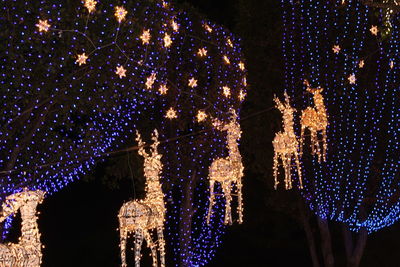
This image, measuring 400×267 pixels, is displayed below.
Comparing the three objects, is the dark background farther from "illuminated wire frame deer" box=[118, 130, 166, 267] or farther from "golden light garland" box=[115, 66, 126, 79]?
"illuminated wire frame deer" box=[118, 130, 166, 267]

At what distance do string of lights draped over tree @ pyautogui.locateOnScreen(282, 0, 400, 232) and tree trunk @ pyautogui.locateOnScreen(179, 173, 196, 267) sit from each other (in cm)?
236

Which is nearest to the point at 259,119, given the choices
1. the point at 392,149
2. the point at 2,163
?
the point at 392,149

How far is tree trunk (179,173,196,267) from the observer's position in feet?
42.8

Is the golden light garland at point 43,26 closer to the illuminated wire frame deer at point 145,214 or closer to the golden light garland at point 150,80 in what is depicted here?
the golden light garland at point 150,80

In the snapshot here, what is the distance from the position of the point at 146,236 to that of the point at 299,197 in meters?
8.65

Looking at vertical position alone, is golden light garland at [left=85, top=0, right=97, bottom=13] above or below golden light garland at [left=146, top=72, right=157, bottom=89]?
above

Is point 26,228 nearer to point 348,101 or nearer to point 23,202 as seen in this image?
point 23,202

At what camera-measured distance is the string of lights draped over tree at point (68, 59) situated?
26.6 feet

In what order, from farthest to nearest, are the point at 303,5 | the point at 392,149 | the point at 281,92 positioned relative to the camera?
the point at 281,92 → the point at 392,149 → the point at 303,5

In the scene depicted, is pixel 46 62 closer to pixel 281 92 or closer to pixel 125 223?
pixel 125 223

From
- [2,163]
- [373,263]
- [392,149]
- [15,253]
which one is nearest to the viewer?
[15,253]

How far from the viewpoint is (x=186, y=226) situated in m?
13.2

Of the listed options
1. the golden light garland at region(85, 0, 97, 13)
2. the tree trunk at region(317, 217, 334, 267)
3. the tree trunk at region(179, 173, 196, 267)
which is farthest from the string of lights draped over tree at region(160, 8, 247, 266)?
the tree trunk at region(317, 217, 334, 267)

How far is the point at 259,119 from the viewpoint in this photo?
49.9 ft
